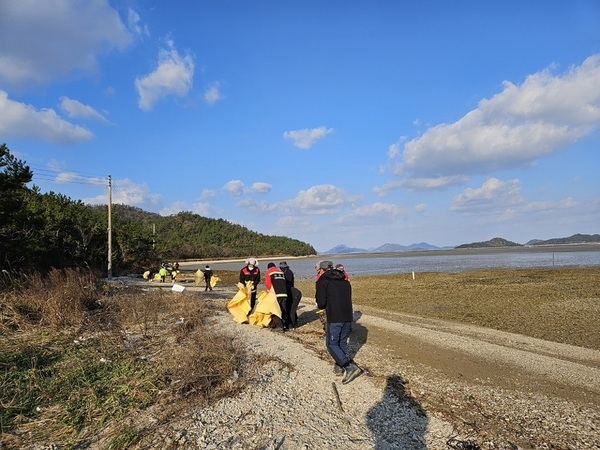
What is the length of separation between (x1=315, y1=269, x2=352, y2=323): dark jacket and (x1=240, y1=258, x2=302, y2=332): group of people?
4.20 meters

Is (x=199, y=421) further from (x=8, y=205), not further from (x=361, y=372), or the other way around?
(x=8, y=205)

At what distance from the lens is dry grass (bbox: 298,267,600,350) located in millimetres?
13023

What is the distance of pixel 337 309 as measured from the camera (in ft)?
21.8

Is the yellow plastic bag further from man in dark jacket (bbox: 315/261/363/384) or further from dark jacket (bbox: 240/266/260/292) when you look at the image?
man in dark jacket (bbox: 315/261/363/384)

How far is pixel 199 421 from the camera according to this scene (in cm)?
512

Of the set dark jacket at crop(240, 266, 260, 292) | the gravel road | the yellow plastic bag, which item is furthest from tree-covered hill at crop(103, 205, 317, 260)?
the gravel road

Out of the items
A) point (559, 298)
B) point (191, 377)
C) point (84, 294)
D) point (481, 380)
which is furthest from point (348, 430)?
point (559, 298)

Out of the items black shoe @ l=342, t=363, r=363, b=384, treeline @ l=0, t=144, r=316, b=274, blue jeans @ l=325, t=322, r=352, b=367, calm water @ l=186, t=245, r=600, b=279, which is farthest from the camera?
calm water @ l=186, t=245, r=600, b=279

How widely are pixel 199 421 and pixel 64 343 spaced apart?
4671 mm

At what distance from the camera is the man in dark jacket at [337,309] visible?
666 centimetres

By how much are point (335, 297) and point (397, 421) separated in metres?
2.04

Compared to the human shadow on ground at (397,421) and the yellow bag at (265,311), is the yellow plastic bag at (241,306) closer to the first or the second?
the yellow bag at (265,311)

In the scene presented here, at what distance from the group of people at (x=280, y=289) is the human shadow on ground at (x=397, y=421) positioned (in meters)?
4.97

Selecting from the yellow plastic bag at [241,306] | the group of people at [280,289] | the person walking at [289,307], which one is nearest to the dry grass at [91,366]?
the yellow plastic bag at [241,306]
